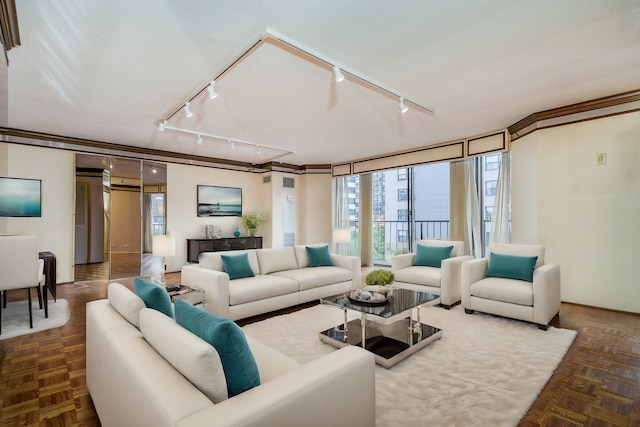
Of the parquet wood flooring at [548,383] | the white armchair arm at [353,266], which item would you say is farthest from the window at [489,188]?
the white armchair arm at [353,266]

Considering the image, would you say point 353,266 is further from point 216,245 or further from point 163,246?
point 216,245

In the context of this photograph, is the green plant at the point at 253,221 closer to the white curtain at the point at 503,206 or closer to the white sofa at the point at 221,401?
the white curtain at the point at 503,206

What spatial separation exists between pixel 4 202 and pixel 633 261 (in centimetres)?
888

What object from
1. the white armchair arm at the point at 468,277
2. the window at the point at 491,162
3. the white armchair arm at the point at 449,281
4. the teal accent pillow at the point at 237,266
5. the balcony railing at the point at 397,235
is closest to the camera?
the white armchair arm at the point at 468,277

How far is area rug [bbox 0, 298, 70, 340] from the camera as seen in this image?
3219 millimetres

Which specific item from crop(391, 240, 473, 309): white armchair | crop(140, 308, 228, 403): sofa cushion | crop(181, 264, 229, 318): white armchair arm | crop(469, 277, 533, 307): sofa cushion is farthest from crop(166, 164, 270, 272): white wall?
crop(140, 308, 228, 403): sofa cushion

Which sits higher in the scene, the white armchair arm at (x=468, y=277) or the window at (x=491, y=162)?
the window at (x=491, y=162)

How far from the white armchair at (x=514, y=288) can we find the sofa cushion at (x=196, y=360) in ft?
10.7

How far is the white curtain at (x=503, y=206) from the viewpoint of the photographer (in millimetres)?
5020

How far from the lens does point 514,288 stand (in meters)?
3.34

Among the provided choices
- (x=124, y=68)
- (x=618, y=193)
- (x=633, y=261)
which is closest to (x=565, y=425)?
(x=633, y=261)

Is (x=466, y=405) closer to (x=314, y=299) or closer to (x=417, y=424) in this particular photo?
(x=417, y=424)

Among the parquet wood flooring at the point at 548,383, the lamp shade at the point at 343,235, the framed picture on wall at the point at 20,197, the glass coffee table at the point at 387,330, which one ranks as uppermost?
the framed picture on wall at the point at 20,197

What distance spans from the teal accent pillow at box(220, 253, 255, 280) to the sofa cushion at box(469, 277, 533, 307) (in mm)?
2740
